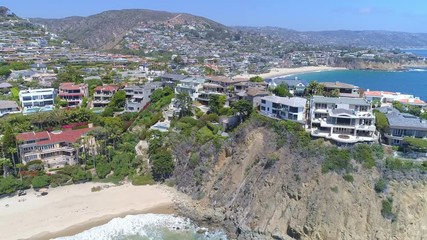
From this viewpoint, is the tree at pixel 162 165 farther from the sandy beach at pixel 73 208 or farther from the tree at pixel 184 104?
the tree at pixel 184 104

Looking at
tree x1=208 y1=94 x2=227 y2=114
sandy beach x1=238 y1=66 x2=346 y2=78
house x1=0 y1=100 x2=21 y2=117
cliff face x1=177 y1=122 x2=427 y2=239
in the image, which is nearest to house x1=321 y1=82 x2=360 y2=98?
tree x1=208 y1=94 x2=227 y2=114

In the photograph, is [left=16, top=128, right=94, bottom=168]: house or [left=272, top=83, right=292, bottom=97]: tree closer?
[left=16, top=128, right=94, bottom=168]: house

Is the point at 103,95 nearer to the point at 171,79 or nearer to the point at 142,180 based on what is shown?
the point at 171,79

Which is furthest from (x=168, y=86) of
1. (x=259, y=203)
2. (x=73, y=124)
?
(x=259, y=203)

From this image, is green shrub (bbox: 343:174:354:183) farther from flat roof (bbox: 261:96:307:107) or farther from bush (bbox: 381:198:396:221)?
flat roof (bbox: 261:96:307:107)

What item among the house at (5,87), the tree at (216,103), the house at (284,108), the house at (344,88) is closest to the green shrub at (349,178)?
the house at (284,108)

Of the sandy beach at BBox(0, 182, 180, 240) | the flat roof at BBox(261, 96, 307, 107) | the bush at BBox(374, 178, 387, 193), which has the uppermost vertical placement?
the flat roof at BBox(261, 96, 307, 107)

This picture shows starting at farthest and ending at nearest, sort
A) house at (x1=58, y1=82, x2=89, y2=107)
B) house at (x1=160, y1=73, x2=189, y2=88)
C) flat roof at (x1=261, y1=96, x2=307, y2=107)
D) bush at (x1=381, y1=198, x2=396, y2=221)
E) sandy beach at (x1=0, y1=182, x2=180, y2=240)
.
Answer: house at (x1=160, y1=73, x2=189, y2=88) → house at (x1=58, y1=82, x2=89, y2=107) → flat roof at (x1=261, y1=96, x2=307, y2=107) → sandy beach at (x1=0, y1=182, x2=180, y2=240) → bush at (x1=381, y1=198, x2=396, y2=221)

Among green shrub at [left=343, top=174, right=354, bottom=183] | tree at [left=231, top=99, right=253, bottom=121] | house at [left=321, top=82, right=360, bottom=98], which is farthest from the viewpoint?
house at [left=321, top=82, right=360, bottom=98]
